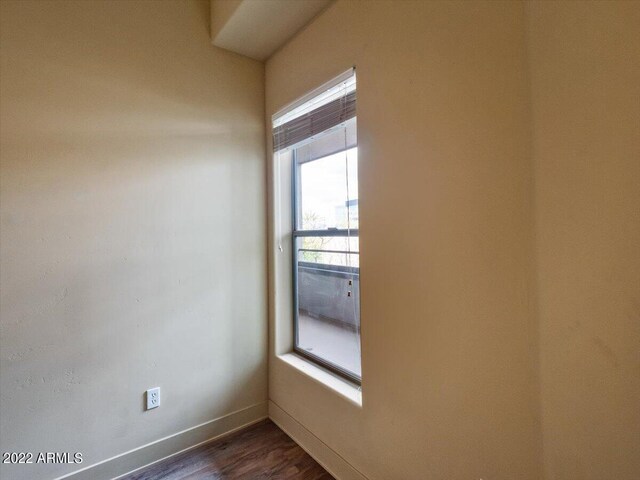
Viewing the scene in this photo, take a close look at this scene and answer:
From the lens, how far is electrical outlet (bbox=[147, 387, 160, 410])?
1744 mm

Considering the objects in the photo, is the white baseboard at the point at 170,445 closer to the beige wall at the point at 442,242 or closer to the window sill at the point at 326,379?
the window sill at the point at 326,379

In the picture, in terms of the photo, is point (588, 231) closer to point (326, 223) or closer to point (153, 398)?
point (326, 223)

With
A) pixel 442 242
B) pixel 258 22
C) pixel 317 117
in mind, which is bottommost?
pixel 442 242

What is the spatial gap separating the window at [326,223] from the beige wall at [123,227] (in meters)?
0.30

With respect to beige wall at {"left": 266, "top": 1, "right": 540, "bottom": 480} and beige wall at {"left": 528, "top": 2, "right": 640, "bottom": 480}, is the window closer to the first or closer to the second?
beige wall at {"left": 266, "top": 1, "right": 540, "bottom": 480}

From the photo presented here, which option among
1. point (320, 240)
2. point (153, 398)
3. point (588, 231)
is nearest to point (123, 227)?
point (153, 398)

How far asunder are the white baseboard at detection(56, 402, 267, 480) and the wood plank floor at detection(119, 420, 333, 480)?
4 centimetres

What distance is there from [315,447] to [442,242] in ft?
4.83

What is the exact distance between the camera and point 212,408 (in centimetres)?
196

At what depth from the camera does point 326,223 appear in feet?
6.30

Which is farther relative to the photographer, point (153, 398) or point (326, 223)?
point (326, 223)

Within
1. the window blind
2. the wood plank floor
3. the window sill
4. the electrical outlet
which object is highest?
the window blind

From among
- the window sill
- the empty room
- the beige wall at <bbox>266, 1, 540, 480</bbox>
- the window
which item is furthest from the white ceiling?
the window sill

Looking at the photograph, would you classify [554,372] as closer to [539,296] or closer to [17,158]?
[539,296]
